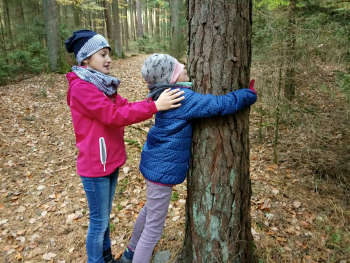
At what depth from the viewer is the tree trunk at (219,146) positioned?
6.47 feet

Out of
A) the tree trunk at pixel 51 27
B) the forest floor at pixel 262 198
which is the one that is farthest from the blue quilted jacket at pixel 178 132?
the tree trunk at pixel 51 27

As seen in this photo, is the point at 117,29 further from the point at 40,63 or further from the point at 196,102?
the point at 196,102

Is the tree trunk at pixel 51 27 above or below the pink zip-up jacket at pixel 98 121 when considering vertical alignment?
above

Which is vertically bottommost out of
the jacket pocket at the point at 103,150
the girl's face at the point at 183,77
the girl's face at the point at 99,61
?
the jacket pocket at the point at 103,150

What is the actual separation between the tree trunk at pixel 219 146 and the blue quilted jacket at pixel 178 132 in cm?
11

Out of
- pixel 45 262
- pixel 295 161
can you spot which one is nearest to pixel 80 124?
pixel 45 262

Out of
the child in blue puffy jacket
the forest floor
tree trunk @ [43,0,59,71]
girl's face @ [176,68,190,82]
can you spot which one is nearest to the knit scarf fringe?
the child in blue puffy jacket

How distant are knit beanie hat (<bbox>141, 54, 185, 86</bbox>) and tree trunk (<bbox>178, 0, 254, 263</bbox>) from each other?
162 millimetres

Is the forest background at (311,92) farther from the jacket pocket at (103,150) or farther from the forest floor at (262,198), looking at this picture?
the jacket pocket at (103,150)

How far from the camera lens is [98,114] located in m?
2.10

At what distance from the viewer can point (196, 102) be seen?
6.52 feet

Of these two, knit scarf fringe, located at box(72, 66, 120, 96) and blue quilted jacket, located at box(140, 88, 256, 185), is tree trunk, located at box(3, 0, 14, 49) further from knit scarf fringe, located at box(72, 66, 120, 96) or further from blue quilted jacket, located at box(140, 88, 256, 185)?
blue quilted jacket, located at box(140, 88, 256, 185)

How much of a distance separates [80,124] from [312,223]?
3.04 metres

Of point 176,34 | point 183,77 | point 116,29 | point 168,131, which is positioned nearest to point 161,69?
point 183,77
